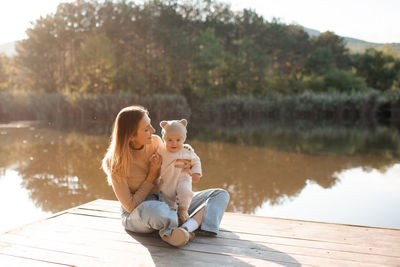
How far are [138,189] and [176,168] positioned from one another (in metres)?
0.27

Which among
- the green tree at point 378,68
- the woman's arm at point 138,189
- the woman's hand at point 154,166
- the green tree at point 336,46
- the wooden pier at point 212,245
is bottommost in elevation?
the wooden pier at point 212,245

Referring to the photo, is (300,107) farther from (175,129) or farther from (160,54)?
(175,129)

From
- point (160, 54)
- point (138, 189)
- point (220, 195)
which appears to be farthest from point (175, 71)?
point (138, 189)

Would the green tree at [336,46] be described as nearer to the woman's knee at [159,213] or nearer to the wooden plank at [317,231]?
the wooden plank at [317,231]

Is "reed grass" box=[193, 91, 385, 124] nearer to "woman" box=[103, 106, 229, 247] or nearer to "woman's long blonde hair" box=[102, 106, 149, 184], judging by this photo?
"woman" box=[103, 106, 229, 247]

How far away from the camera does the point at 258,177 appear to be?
529cm

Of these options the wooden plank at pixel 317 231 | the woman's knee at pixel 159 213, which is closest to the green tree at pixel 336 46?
the wooden plank at pixel 317 231

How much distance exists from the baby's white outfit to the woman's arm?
4cm

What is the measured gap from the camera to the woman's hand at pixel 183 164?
2.08m

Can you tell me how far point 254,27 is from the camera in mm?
23828

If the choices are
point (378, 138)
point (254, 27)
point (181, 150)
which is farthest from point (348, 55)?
point (181, 150)

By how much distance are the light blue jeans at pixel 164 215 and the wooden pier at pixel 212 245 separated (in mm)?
68

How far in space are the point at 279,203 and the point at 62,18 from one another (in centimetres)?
1975

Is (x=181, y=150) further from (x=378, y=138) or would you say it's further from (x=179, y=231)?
(x=378, y=138)
